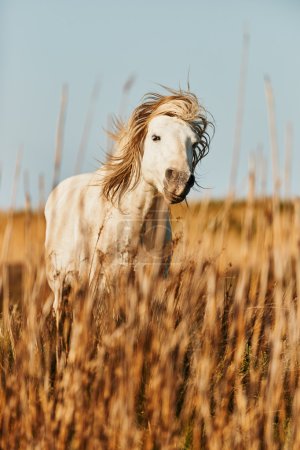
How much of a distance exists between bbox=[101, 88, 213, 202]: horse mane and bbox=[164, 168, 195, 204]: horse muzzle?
0.42 meters

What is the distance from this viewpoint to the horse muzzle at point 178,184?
12.1 feet

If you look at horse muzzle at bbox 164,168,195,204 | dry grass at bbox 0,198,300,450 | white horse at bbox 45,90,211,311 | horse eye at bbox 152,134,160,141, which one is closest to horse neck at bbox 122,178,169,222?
white horse at bbox 45,90,211,311

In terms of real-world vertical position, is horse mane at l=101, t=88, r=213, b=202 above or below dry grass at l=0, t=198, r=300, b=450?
above

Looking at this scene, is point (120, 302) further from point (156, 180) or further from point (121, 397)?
point (156, 180)

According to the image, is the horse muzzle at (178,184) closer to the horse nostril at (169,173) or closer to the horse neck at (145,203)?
the horse nostril at (169,173)

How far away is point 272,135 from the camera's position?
2477mm

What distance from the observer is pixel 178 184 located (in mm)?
3684

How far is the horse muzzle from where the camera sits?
3.68 meters

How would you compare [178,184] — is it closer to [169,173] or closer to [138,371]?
[169,173]

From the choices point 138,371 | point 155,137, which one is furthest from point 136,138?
point 138,371

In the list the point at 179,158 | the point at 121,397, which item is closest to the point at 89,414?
the point at 121,397

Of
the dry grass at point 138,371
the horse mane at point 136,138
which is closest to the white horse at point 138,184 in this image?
the horse mane at point 136,138

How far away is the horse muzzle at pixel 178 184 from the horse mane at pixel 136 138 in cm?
42

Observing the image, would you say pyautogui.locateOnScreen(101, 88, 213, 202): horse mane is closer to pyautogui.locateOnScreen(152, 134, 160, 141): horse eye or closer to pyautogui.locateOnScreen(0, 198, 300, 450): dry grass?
pyautogui.locateOnScreen(152, 134, 160, 141): horse eye
